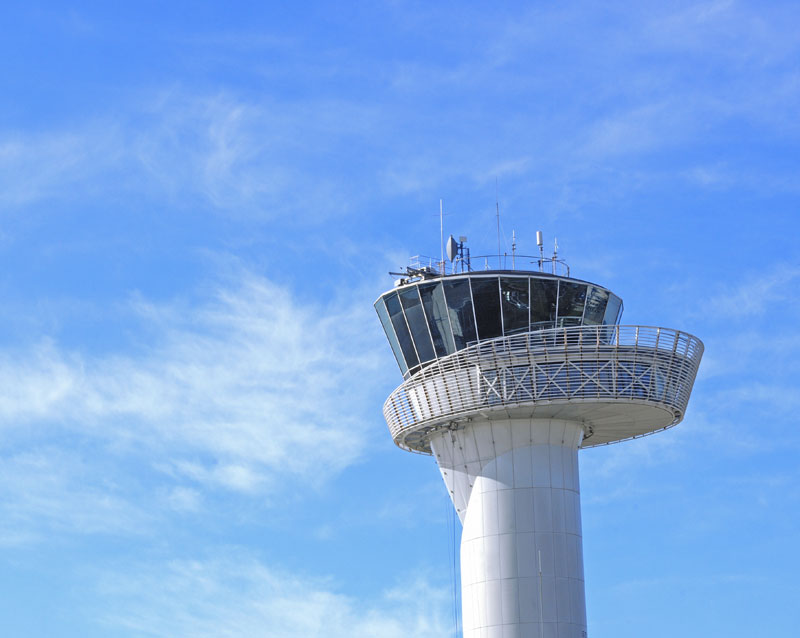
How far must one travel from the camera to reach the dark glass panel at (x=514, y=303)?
62594 millimetres

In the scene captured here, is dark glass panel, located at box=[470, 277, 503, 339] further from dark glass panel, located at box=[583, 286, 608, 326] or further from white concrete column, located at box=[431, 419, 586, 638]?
dark glass panel, located at box=[583, 286, 608, 326]

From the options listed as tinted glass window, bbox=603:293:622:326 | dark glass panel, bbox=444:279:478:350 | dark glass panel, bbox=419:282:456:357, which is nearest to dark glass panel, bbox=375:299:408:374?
dark glass panel, bbox=419:282:456:357

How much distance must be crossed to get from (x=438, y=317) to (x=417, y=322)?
1.20m

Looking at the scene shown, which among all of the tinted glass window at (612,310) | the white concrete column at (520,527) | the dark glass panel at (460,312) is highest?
the tinted glass window at (612,310)

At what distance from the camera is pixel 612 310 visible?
65.2 meters

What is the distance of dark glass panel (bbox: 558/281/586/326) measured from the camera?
63188mm

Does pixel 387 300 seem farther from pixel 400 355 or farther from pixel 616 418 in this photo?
pixel 616 418

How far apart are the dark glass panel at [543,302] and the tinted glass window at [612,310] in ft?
10.1

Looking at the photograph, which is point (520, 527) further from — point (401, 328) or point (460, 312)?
point (401, 328)

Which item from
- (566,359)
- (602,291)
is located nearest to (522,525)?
(566,359)

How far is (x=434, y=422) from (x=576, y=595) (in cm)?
963

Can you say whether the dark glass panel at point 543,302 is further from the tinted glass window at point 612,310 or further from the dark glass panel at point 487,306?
the tinted glass window at point 612,310

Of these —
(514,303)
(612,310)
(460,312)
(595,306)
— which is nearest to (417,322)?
(460,312)

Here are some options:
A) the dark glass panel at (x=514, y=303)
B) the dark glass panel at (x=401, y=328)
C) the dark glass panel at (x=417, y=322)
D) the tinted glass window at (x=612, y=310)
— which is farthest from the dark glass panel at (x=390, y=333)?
the tinted glass window at (x=612, y=310)
